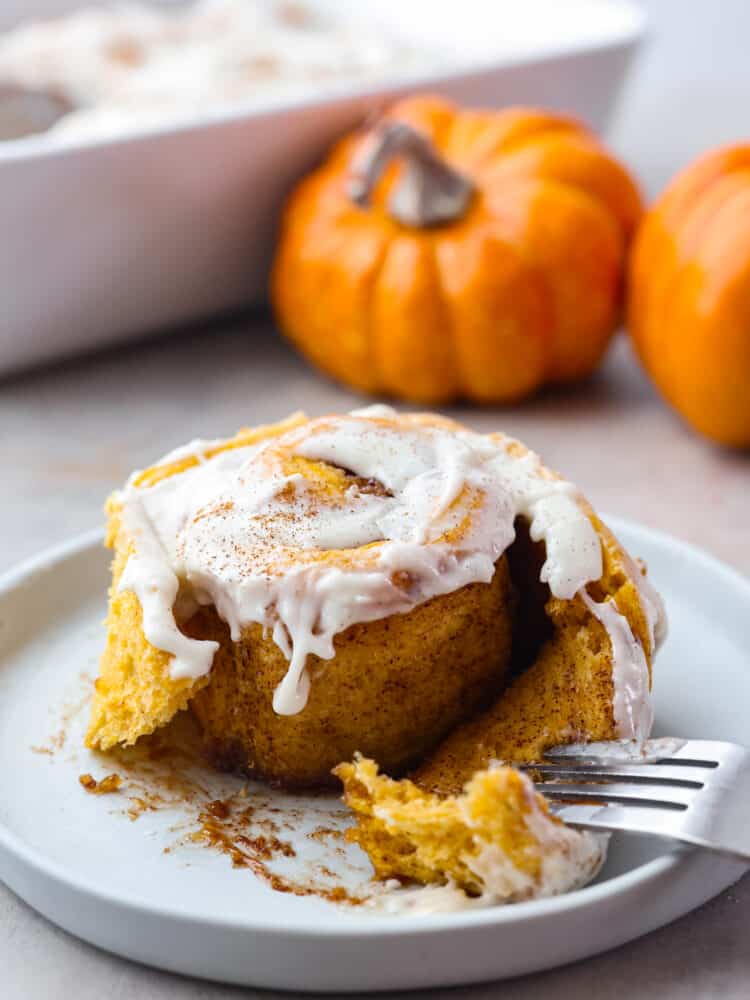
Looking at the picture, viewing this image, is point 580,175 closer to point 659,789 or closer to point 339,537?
point 339,537

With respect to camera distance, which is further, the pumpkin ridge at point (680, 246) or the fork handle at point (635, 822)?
the pumpkin ridge at point (680, 246)

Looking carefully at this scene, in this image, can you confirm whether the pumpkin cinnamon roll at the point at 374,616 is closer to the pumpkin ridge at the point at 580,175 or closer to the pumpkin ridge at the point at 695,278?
the pumpkin ridge at the point at 695,278

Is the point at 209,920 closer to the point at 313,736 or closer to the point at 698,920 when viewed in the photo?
the point at 313,736

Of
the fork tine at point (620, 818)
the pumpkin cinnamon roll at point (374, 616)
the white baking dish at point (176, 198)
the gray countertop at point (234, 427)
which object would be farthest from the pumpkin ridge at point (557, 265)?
the fork tine at point (620, 818)

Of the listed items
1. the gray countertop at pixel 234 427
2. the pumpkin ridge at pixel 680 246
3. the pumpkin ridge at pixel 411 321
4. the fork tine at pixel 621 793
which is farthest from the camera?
the pumpkin ridge at pixel 411 321

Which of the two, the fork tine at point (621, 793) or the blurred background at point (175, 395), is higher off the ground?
the fork tine at point (621, 793)

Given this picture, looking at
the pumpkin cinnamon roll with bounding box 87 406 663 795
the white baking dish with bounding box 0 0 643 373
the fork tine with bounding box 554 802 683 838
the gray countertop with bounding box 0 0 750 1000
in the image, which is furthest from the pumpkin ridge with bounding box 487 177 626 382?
the fork tine with bounding box 554 802 683 838

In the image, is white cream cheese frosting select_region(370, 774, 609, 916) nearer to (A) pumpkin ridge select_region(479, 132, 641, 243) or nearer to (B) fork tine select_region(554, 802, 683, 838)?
(B) fork tine select_region(554, 802, 683, 838)
